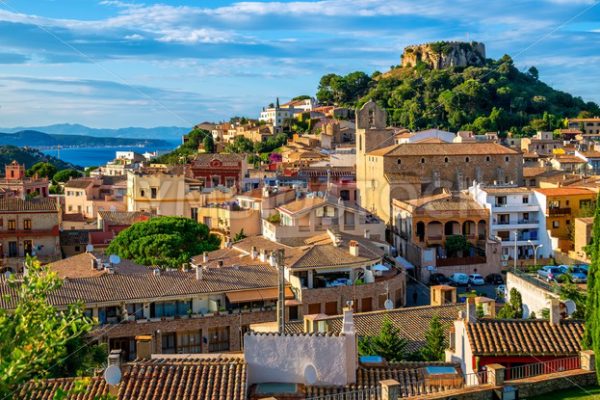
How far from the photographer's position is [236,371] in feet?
35.7

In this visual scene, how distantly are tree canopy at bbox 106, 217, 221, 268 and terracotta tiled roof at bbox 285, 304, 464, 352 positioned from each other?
39.7ft

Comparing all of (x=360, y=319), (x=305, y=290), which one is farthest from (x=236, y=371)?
(x=305, y=290)

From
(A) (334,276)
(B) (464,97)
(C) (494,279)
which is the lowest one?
(C) (494,279)

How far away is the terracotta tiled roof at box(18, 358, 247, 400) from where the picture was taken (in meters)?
10.4

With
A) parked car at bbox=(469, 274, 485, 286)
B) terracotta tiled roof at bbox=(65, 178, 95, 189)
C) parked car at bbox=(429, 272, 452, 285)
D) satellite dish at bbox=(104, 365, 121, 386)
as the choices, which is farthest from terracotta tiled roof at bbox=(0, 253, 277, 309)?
terracotta tiled roof at bbox=(65, 178, 95, 189)

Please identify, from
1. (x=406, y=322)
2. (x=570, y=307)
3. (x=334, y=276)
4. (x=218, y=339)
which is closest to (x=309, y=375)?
(x=570, y=307)

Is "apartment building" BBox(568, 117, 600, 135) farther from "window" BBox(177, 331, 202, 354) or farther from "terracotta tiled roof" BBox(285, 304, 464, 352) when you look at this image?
"window" BBox(177, 331, 202, 354)

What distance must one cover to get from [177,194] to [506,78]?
249 ft

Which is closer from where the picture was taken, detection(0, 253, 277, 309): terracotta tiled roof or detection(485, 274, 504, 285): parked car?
detection(0, 253, 277, 309): terracotta tiled roof

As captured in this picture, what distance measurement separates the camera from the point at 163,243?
32156mm

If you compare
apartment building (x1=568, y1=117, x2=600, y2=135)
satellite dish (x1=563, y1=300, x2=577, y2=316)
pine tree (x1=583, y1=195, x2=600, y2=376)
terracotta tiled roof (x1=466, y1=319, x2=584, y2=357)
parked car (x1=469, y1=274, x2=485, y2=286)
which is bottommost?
parked car (x1=469, y1=274, x2=485, y2=286)

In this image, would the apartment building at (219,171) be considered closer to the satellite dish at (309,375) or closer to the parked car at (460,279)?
the parked car at (460,279)

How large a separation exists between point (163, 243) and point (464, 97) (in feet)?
228

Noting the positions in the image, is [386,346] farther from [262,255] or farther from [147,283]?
[262,255]
